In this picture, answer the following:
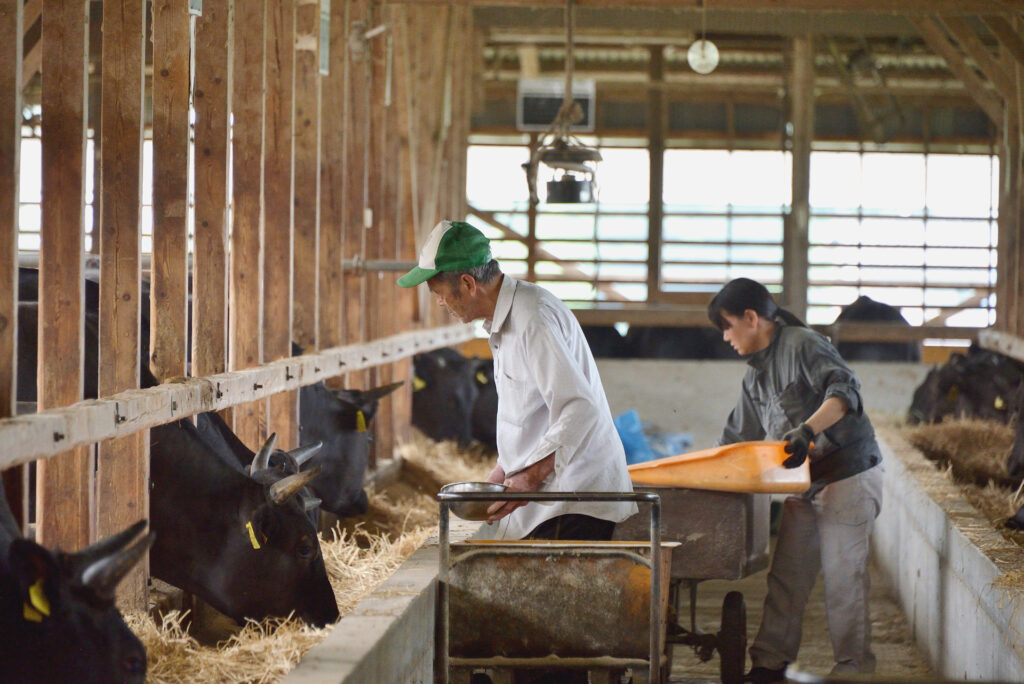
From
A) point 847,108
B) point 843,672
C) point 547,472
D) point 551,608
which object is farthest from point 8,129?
point 847,108

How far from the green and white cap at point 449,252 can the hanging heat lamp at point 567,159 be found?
10.5 ft

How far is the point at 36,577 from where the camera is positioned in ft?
9.45

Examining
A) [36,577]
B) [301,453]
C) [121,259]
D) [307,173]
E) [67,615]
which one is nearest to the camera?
[36,577]

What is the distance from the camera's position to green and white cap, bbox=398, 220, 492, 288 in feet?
13.2

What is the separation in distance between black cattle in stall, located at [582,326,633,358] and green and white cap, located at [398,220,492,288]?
1210 centimetres

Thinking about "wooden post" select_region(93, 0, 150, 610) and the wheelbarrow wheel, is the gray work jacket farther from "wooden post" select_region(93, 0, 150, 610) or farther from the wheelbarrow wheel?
"wooden post" select_region(93, 0, 150, 610)

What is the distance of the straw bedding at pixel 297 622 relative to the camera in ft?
12.6

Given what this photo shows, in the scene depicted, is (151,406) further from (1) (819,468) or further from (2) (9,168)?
(1) (819,468)

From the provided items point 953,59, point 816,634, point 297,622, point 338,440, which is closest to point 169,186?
point 297,622

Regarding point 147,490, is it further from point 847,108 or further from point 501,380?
point 847,108

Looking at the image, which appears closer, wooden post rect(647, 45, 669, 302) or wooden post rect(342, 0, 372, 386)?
wooden post rect(342, 0, 372, 386)

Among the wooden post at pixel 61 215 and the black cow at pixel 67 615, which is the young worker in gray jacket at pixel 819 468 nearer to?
the wooden post at pixel 61 215

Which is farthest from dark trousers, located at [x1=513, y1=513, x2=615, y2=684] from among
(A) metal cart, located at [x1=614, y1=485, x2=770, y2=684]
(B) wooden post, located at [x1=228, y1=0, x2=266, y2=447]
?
(B) wooden post, located at [x1=228, y1=0, x2=266, y2=447]

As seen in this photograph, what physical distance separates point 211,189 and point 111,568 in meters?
2.61
